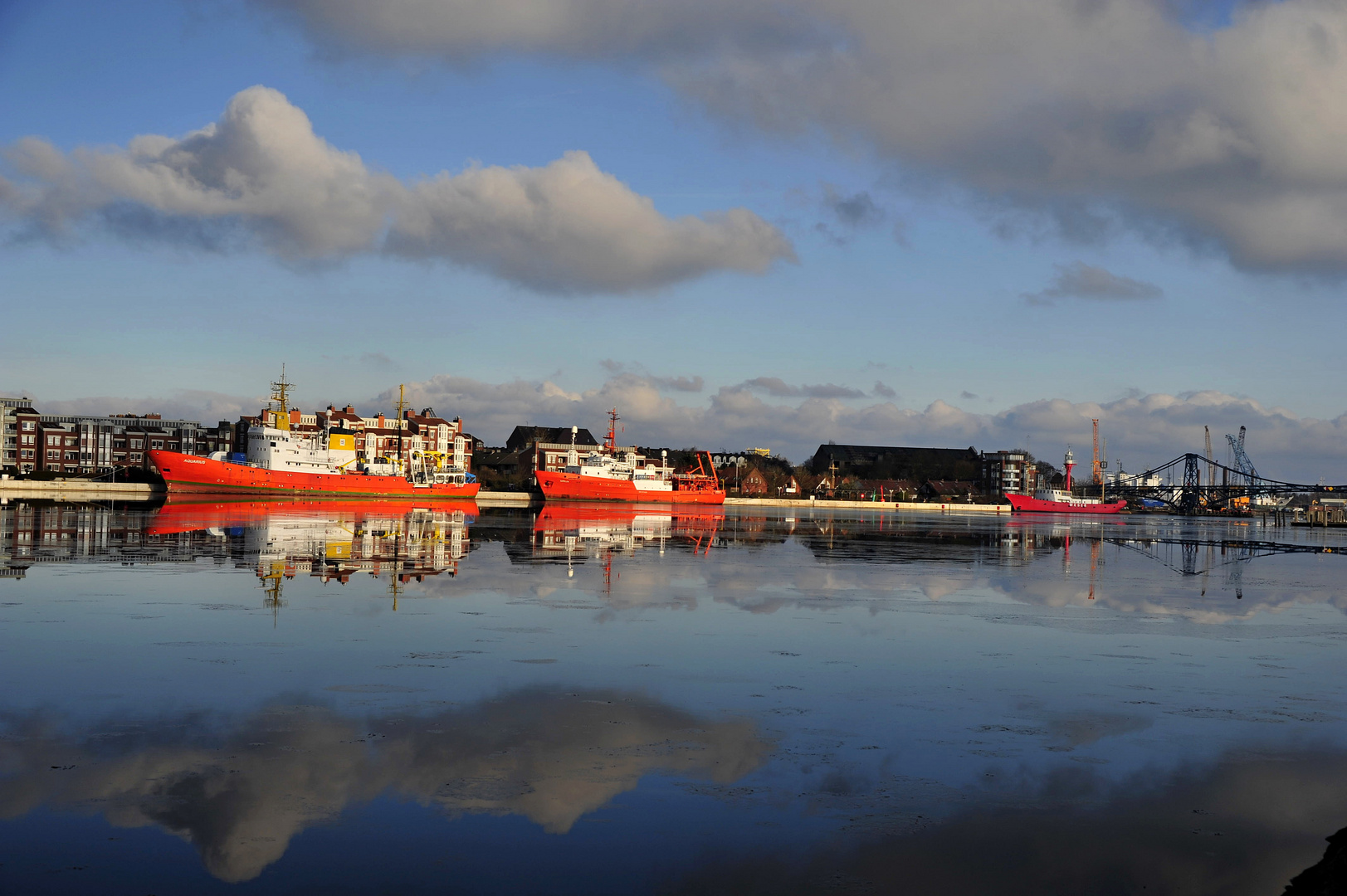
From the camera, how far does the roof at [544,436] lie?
164625 millimetres

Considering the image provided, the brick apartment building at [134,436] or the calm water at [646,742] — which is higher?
the brick apartment building at [134,436]

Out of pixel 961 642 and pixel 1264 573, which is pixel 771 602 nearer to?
pixel 961 642

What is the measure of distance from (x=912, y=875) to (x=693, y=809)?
1.54m

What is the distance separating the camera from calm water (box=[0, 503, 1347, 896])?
5.60m

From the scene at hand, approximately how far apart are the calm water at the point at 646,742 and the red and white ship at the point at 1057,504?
423 feet

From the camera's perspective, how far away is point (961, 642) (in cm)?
1364

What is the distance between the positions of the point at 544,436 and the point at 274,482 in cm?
8638

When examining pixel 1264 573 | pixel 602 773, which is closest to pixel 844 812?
pixel 602 773

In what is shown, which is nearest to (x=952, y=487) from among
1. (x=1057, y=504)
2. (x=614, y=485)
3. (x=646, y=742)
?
(x=1057, y=504)

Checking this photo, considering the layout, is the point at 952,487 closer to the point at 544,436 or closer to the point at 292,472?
the point at 544,436

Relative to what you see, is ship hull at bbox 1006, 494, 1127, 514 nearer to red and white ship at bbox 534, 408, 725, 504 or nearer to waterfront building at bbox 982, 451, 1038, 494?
waterfront building at bbox 982, 451, 1038, 494

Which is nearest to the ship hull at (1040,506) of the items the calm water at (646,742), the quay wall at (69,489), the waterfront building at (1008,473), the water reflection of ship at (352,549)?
the waterfront building at (1008,473)

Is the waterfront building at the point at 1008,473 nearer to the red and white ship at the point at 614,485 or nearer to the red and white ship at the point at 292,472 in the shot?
the red and white ship at the point at 614,485

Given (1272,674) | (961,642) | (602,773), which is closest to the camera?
(602,773)
